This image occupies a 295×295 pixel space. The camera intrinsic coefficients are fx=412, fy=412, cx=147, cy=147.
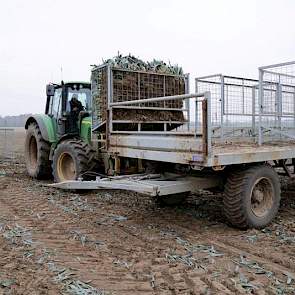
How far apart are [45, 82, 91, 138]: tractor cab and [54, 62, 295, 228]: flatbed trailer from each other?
2.30 meters

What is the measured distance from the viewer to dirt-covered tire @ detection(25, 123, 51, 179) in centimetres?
1020

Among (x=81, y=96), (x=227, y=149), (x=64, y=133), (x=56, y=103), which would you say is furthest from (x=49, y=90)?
(x=227, y=149)

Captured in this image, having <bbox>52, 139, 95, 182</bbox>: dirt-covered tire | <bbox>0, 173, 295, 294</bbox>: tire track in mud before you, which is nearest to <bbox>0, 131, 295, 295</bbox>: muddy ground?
<bbox>0, 173, 295, 294</bbox>: tire track in mud

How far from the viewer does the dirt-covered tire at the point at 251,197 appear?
213 inches

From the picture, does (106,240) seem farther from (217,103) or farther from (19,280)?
(217,103)

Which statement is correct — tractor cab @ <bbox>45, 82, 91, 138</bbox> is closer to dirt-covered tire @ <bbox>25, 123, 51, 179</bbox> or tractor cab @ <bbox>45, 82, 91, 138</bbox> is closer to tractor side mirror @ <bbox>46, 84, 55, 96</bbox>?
tractor side mirror @ <bbox>46, 84, 55, 96</bbox>

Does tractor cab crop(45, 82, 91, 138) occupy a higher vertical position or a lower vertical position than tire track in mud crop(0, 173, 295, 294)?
higher

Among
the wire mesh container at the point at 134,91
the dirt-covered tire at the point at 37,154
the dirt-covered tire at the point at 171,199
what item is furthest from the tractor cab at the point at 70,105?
the dirt-covered tire at the point at 171,199

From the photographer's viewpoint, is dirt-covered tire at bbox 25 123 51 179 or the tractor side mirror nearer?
the tractor side mirror

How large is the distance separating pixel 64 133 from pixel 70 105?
68cm

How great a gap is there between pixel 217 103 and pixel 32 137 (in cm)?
566

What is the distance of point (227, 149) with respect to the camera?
5855 mm

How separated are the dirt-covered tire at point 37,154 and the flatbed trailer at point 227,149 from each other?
332cm

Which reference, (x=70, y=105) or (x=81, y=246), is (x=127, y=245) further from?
(x=70, y=105)
